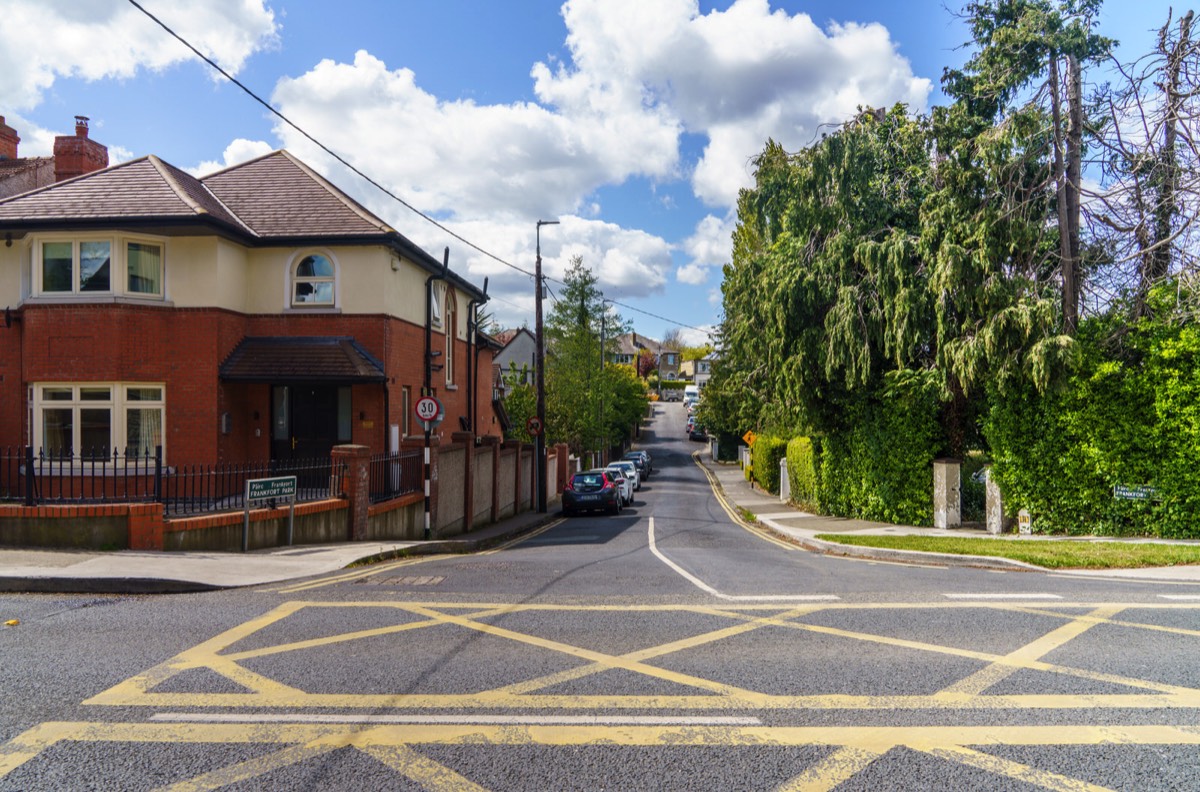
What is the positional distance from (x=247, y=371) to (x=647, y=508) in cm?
1647

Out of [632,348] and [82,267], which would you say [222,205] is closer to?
[82,267]

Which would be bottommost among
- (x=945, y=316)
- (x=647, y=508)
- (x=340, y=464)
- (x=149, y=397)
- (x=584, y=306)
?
(x=647, y=508)

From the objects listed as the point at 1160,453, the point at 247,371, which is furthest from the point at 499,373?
the point at 1160,453

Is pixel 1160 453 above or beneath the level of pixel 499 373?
beneath

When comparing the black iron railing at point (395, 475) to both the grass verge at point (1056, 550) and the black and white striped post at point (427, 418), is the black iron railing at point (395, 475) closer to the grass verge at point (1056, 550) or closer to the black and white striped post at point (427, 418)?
the black and white striped post at point (427, 418)

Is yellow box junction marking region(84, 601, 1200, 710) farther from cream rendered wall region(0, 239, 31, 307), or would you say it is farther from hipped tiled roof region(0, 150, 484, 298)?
cream rendered wall region(0, 239, 31, 307)

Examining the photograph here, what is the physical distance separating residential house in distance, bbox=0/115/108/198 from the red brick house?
4.97m

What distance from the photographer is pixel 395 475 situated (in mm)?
17234

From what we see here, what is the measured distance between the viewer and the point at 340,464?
1499 centimetres

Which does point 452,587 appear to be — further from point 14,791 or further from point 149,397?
point 149,397

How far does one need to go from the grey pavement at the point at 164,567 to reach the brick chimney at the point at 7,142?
80.6 ft

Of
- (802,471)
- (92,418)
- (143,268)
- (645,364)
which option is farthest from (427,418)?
(645,364)

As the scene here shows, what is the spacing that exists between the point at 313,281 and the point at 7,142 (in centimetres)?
1863

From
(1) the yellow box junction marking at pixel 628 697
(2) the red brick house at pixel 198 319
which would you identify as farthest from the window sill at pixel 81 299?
(1) the yellow box junction marking at pixel 628 697
